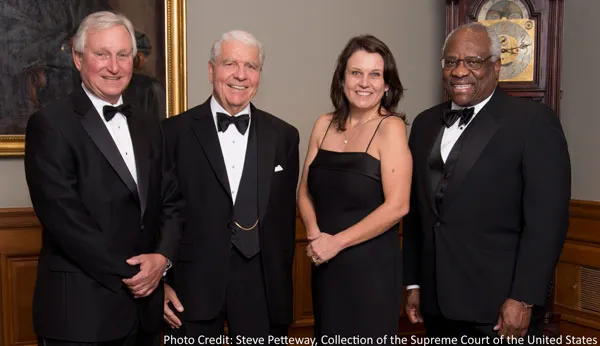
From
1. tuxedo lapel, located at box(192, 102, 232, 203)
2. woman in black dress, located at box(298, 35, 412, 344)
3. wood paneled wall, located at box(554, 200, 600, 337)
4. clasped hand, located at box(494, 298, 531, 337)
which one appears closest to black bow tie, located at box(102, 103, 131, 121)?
tuxedo lapel, located at box(192, 102, 232, 203)

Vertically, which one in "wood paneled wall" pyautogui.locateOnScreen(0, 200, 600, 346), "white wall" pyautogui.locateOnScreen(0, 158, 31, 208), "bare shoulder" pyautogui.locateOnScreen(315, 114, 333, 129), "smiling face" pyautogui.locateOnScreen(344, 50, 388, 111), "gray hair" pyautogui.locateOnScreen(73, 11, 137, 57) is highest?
"gray hair" pyautogui.locateOnScreen(73, 11, 137, 57)

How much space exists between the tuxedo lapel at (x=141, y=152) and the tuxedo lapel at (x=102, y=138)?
42mm

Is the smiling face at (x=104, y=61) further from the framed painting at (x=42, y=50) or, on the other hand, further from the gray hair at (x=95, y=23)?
the framed painting at (x=42, y=50)

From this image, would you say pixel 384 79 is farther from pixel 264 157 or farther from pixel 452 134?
pixel 264 157

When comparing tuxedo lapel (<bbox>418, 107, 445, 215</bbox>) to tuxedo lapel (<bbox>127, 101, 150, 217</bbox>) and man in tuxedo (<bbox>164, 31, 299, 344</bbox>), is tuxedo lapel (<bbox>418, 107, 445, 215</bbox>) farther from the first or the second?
tuxedo lapel (<bbox>127, 101, 150, 217</bbox>)

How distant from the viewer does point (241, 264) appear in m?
2.74

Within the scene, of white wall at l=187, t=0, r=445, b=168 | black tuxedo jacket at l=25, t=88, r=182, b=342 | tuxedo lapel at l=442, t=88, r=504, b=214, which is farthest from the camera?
white wall at l=187, t=0, r=445, b=168

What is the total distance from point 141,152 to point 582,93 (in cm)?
351

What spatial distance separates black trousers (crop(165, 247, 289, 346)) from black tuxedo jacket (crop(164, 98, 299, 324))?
3cm

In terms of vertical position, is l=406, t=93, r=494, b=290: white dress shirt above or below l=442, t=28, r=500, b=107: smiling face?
below

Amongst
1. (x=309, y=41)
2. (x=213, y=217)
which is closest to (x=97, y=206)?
(x=213, y=217)

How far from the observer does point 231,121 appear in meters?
2.80

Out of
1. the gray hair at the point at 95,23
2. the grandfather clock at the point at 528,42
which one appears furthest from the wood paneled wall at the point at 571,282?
the gray hair at the point at 95,23

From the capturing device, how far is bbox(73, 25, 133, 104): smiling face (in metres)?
2.44
